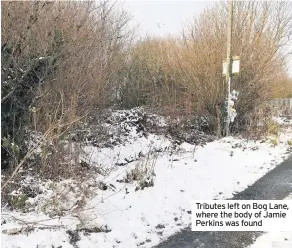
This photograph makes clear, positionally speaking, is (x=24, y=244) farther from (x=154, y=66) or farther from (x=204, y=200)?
(x=154, y=66)

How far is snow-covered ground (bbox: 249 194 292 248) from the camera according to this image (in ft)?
14.3

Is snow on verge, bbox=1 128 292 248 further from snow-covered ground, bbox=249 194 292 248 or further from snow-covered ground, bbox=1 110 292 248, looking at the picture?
snow-covered ground, bbox=249 194 292 248

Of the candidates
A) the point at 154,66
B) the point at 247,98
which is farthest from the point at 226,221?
the point at 154,66

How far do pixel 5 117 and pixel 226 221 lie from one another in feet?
11.3

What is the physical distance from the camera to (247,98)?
1257 centimetres

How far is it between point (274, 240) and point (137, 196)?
6.69 feet

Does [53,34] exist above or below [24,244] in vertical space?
above
